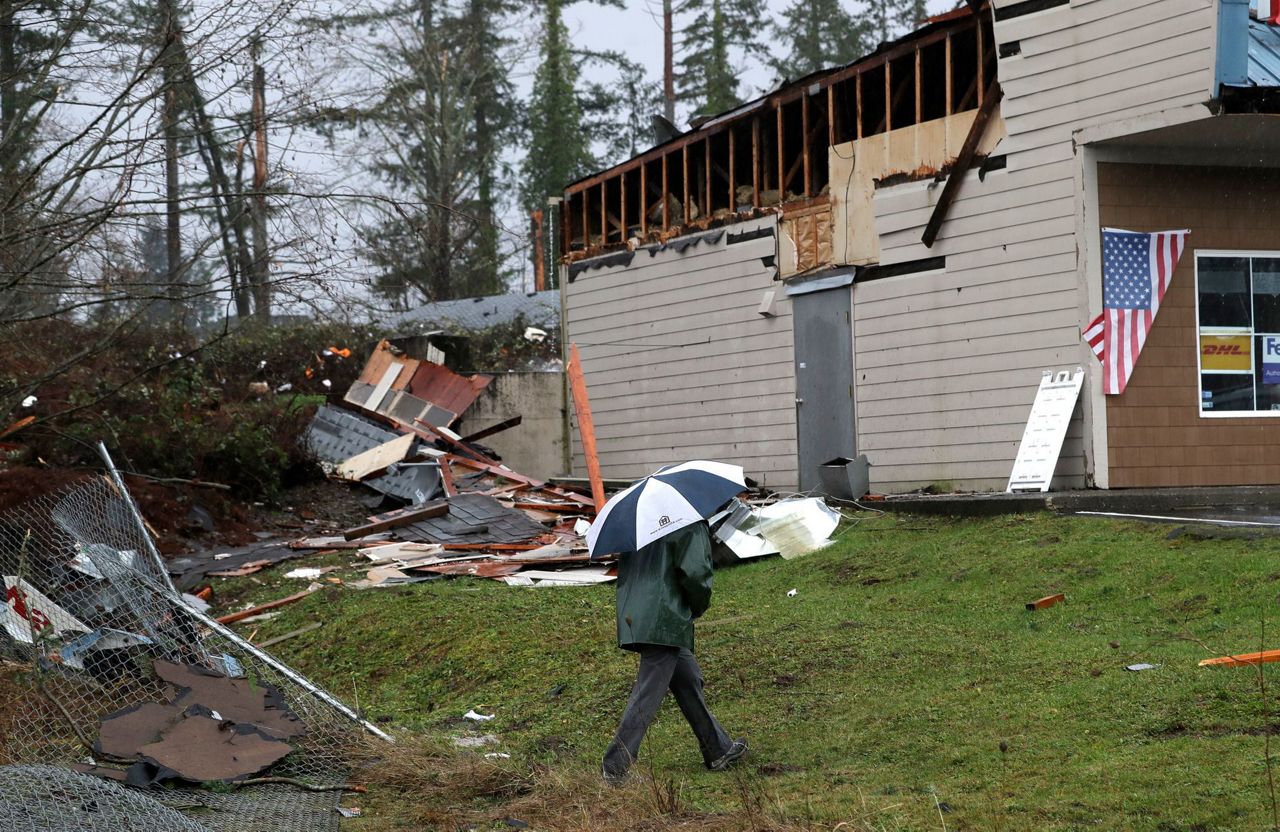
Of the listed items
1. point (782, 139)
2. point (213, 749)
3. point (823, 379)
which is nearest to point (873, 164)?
point (782, 139)

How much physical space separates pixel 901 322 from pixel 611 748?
981 centimetres

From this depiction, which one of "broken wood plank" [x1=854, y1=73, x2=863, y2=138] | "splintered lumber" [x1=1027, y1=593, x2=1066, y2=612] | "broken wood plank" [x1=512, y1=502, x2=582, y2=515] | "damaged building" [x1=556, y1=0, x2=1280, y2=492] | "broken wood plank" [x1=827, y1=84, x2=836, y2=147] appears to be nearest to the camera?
"splintered lumber" [x1=1027, y1=593, x2=1066, y2=612]

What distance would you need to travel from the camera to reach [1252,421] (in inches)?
527

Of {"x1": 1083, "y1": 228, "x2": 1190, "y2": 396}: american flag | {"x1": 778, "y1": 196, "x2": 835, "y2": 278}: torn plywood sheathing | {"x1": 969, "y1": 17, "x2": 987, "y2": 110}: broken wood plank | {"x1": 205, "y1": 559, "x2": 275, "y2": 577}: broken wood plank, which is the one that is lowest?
{"x1": 205, "y1": 559, "x2": 275, "y2": 577}: broken wood plank

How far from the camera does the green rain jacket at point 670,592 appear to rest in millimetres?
6387

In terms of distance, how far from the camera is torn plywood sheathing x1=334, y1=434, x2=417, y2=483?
20.1 m

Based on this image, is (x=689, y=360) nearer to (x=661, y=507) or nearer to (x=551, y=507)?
(x=551, y=507)

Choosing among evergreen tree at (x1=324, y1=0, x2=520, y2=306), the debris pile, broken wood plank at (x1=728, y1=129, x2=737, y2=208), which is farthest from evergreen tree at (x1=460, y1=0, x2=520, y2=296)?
broken wood plank at (x1=728, y1=129, x2=737, y2=208)

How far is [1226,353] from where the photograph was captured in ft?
44.0

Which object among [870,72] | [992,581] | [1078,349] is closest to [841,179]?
[870,72]

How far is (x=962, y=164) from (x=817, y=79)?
3047mm

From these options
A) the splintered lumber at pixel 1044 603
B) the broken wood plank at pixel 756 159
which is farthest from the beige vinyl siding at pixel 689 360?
the splintered lumber at pixel 1044 603

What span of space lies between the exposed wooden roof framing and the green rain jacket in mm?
9654

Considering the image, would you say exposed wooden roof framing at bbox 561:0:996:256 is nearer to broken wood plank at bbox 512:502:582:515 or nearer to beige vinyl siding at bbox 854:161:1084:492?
beige vinyl siding at bbox 854:161:1084:492
